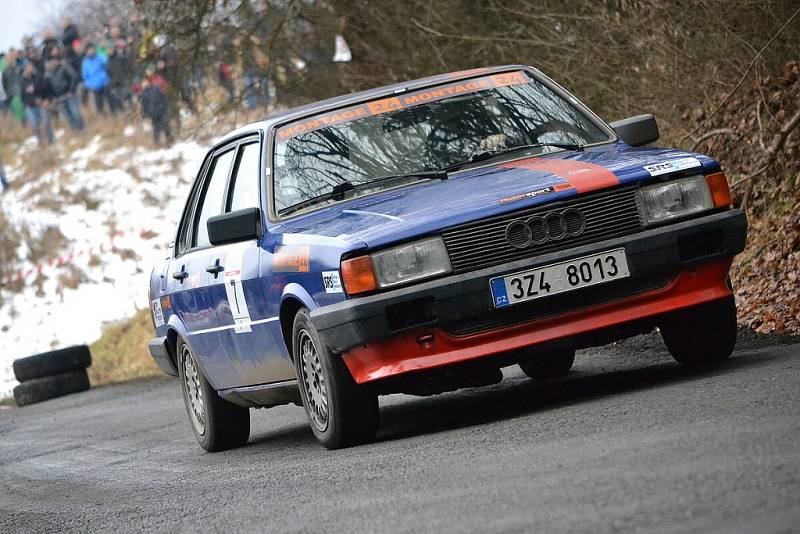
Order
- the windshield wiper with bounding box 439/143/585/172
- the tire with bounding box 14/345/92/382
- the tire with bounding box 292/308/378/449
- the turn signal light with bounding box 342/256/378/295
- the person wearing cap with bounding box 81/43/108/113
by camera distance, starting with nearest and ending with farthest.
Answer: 1. the turn signal light with bounding box 342/256/378/295
2. the tire with bounding box 292/308/378/449
3. the windshield wiper with bounding box 439/143/585/172
4. the tire with bounding box 14/345/92/382
5. the person wearing cap with bounding box 81/43/108/113

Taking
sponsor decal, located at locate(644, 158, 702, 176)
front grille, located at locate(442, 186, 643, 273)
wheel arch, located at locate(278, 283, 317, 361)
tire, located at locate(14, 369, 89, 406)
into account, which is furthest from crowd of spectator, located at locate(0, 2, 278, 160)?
front grille, located at locate(442, 186, 643, 273)

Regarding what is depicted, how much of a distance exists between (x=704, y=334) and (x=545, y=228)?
1368mm

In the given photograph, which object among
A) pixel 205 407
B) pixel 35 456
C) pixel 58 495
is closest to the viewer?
pixel 58 495

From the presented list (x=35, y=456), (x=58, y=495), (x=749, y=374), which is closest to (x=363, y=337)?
(x=749, y=374)

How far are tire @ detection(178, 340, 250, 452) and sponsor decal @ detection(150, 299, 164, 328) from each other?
0.32m

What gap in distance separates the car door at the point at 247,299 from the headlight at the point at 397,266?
0.95 m

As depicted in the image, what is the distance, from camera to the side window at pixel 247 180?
26.8 feet

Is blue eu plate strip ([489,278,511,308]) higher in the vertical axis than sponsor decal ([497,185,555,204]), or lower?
lower

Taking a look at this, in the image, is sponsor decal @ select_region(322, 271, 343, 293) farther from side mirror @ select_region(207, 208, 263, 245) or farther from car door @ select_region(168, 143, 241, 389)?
car door @ select_region(168, 143, 241, 389)

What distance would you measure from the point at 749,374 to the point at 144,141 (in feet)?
135

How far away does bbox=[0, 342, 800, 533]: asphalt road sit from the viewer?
455 centimetres

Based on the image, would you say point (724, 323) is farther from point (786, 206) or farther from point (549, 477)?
point (786, 206)

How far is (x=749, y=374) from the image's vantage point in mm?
7039

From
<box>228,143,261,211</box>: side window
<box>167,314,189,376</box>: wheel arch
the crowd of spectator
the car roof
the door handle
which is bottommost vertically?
<box>167,314,189,376</box>: wheel arch
